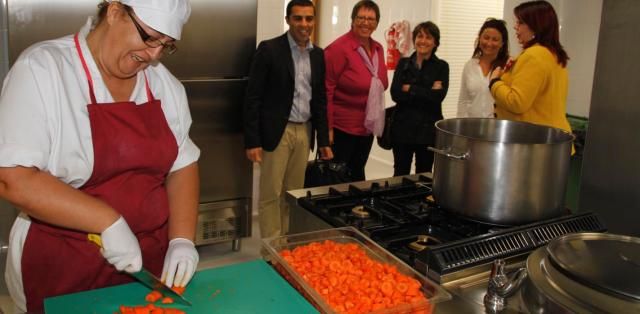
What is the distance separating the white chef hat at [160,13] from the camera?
1240mm

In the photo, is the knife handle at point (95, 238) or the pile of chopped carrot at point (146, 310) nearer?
the pile of chopped carrot at point (146, 310)

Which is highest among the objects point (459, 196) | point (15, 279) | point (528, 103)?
point (528, 103)

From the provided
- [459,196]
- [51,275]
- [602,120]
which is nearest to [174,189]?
[51,275]

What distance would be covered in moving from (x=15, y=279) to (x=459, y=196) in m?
1.15

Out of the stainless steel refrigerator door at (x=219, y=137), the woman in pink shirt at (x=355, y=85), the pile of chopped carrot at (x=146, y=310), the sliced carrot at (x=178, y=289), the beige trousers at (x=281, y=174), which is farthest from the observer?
the woman in pink shirt at (x=355, y=85)

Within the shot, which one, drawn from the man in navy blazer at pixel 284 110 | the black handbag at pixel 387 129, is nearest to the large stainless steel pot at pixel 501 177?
the man in navy blazer at pixel 284 110

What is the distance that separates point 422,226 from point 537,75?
1451 mm

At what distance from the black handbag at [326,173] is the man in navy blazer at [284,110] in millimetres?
192

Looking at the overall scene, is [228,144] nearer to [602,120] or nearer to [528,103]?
[528,103]

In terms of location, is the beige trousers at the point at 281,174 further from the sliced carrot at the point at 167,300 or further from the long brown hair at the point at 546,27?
Answer: the sliced carrot at the point at 167,300

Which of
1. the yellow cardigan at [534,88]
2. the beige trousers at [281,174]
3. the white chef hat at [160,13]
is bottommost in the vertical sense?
the beige trousers at [281,174]

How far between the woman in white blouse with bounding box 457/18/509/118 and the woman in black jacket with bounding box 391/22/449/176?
193 mm

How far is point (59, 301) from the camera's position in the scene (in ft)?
3.57

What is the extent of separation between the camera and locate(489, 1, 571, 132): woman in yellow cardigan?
259 cm
